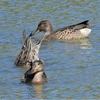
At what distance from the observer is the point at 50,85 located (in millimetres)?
11867

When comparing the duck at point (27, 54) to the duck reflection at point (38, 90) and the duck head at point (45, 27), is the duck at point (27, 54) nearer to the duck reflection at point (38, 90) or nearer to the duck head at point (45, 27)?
the duck reflection at point (38, 90)

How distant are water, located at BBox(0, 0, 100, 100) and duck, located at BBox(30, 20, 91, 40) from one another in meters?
0.25

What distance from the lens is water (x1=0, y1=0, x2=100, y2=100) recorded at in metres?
11.4

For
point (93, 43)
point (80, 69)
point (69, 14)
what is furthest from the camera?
point (69, 14)

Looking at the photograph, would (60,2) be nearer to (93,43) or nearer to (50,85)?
(93,43)

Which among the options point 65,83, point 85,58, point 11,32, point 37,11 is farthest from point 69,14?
point 65,83

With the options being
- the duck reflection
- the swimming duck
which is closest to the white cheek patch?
the swimming duck

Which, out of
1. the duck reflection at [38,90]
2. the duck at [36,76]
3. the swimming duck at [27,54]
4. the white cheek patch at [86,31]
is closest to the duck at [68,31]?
the white cheek patch at [86,31]

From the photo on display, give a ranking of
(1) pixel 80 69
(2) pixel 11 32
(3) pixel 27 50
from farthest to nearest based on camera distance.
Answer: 1. (2) pixel 11 32
2. (3) pixel 27 50
3. (1) pixel 80 69

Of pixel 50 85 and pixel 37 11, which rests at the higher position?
pixel 37 11

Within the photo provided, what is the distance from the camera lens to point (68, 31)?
58.1 ft

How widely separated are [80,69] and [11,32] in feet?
14.6

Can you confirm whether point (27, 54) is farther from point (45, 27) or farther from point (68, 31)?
point (45, 27)

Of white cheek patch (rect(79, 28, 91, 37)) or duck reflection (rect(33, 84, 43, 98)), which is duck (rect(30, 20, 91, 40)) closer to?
white cheek patch (rect(79, 28, 91, 37))
